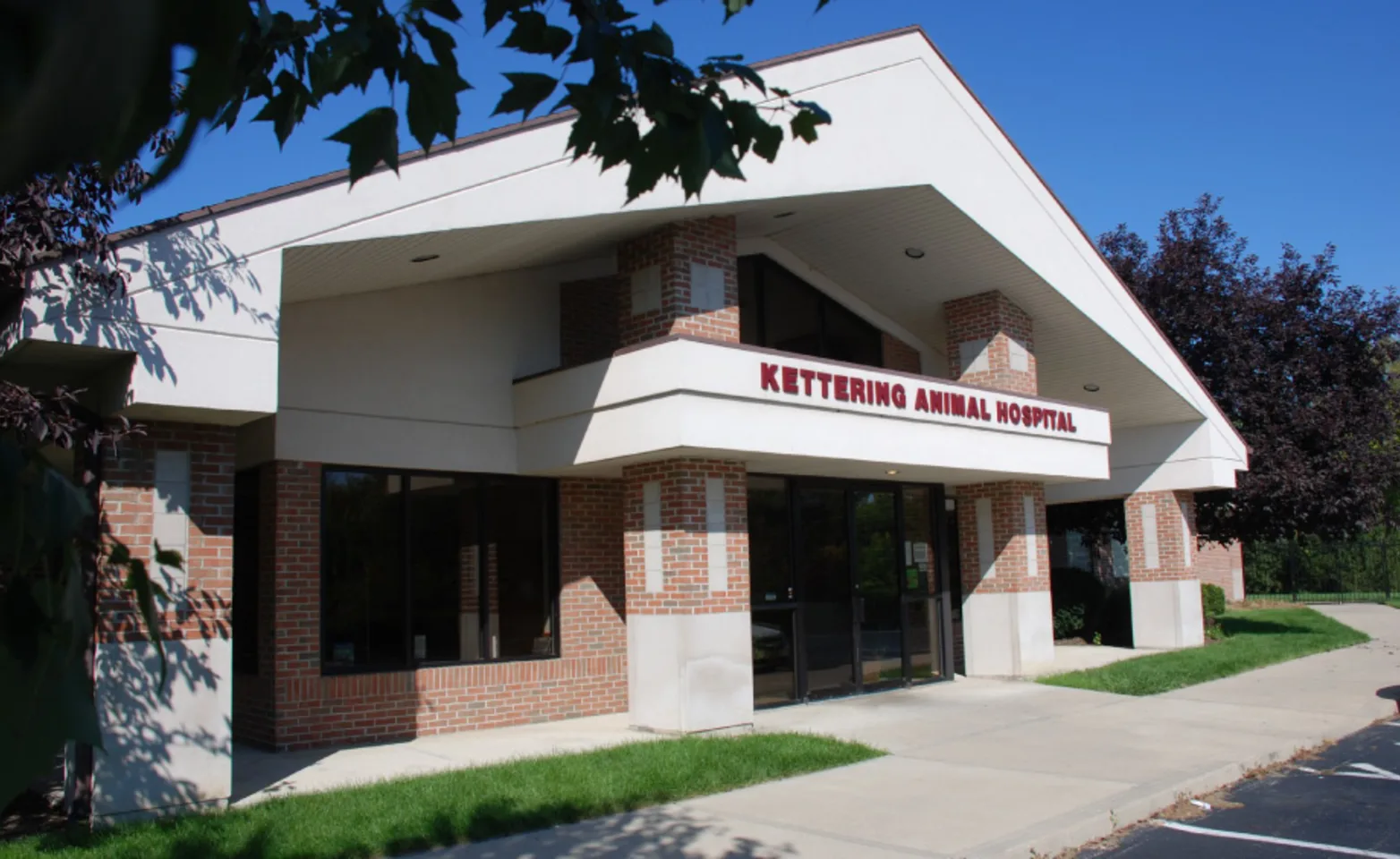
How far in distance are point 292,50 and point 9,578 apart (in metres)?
2.31

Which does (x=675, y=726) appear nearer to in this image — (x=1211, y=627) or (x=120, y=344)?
(x=120, y=344)

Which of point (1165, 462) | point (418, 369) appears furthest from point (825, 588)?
point (1165, 462)

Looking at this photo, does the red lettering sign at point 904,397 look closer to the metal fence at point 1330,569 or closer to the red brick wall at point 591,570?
the red brick wall at point 591,570

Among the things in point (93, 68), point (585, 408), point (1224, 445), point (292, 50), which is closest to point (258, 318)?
point (585, 408)

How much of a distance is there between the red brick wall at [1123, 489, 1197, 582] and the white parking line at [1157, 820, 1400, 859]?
42.5 ft

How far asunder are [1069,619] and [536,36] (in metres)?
22.2

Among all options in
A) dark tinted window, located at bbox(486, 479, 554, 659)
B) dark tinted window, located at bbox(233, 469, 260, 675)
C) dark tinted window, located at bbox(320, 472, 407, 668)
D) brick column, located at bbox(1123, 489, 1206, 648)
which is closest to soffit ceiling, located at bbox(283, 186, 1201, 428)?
brick column, located at bbox(1123, 489, 1206, 648)

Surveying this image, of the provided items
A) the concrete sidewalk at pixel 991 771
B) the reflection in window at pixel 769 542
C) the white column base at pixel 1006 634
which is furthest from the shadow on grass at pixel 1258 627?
the reflection in window at pixel 769 542

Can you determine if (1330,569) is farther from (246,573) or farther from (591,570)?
(246,573)

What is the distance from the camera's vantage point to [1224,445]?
20594 millimetres

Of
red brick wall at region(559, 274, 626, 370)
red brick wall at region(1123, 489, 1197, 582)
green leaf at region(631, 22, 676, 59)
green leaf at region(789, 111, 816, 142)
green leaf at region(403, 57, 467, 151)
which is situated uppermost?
red brick wall at region(559, 274, 626, 370)

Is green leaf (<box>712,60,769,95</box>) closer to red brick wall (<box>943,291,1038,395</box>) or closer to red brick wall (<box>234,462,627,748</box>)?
red brick wall (<box>234,462,627,748</box>)

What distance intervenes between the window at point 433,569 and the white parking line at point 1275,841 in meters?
7.05

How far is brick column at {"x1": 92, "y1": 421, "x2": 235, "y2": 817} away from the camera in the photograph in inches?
318
